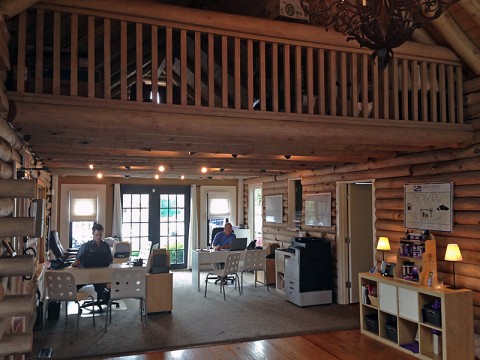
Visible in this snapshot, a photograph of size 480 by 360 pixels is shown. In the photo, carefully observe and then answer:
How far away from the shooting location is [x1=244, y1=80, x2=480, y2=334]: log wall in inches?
193

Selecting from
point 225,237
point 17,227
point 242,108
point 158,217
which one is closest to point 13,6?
point 17,227

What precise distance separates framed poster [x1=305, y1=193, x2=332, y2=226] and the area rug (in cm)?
156

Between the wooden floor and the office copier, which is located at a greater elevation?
the office copier

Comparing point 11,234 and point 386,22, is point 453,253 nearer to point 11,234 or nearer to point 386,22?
point 386,22

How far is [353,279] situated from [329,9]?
5895 mm

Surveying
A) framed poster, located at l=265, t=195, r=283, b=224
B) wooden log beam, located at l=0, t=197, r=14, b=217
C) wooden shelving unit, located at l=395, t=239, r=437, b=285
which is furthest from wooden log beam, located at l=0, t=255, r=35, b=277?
framed poster, located at l=265, t=195, r=283, b=224

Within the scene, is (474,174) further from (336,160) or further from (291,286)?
(291,286)

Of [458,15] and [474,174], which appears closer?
[458,15]

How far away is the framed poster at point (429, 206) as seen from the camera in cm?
520

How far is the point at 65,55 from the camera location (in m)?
4.14

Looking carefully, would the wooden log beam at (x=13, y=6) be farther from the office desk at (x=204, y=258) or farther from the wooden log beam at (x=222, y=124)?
the office desk at (x=204, y=258)

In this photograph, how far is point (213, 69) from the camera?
13.0 ft

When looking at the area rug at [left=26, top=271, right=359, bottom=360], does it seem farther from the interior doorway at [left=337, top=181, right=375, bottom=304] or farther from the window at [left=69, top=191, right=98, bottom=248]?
the window at [left=69, top=191, right=98, bottom=248]

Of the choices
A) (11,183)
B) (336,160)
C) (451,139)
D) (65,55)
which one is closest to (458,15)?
(451,139)
